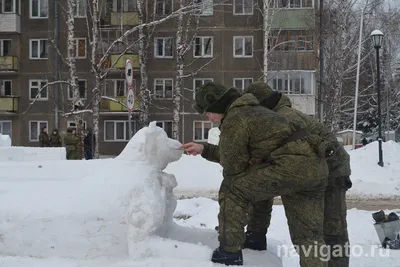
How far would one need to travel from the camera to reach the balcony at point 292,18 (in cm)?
2791

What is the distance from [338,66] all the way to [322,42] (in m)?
1.63

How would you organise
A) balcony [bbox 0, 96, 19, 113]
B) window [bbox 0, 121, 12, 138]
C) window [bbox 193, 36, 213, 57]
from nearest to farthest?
1. window [bbox 193, 36, 213, 57]
2. balcony [bbox 0, 96, 19, 113]
3. window [bbox 0, 121, 12, 138]

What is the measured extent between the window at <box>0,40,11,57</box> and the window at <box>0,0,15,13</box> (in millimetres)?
1808

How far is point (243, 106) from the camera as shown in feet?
11.3

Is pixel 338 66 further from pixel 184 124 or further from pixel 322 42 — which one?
pixel 184 124

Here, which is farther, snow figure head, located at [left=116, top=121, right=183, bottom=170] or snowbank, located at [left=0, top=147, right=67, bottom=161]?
snowbank, located at [left=0, top=147, right=67, bottom=161]

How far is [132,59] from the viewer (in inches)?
1128

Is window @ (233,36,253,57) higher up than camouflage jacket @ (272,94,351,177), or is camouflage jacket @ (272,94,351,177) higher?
window @ (233,36,253,57)

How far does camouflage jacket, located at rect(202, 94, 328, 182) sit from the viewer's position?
11.1 feet

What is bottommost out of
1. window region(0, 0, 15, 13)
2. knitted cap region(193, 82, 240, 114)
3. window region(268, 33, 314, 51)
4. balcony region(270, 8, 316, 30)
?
knitted cap region(193, 82, 240, 114)

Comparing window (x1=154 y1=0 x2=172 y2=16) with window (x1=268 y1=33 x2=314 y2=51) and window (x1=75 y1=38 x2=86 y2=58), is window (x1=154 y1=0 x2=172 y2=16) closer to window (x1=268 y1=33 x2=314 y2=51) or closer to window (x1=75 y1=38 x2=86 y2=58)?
window (x1=75 y1=38 x2=86 y2=58)

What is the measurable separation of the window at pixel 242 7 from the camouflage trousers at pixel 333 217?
27061 mm

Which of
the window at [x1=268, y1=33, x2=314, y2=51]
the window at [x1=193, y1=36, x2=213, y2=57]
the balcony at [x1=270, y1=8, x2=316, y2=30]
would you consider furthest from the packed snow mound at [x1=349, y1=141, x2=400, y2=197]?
the window at [x1=193, y1=36, x2=213, y2=57]

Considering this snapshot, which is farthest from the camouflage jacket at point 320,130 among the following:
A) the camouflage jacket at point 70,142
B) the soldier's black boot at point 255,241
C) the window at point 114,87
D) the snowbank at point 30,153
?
the window at point 114,87
